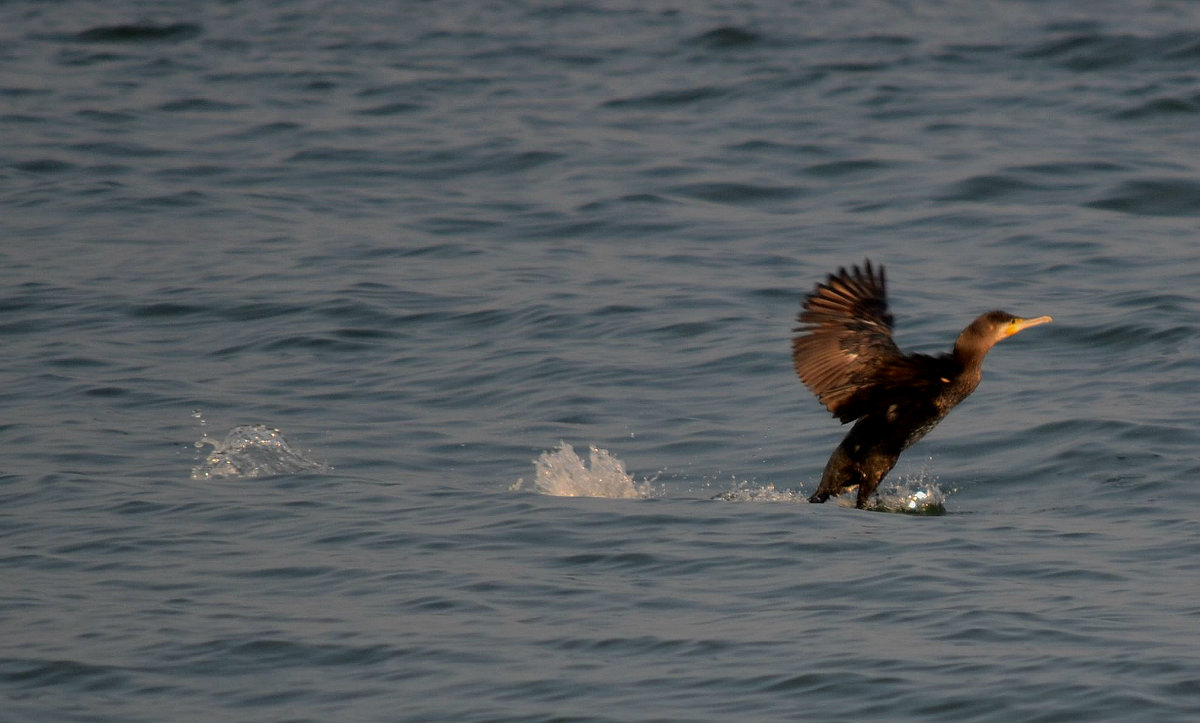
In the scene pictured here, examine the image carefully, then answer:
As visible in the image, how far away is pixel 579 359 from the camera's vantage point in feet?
39.3

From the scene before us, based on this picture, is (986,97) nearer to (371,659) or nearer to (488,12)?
(488,12)

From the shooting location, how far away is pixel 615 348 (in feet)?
40.0

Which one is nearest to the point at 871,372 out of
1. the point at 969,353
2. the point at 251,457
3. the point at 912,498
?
the point at 969,353

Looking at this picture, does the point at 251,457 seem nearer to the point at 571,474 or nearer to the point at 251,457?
the point at 251,457

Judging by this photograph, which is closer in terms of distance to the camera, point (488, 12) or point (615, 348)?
point (615, 348)

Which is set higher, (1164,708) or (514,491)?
(1164,708)

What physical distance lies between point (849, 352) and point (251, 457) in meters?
3.22

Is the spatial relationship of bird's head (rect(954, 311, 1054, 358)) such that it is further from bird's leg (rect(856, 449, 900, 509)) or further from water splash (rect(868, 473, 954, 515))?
water splash (rect(868, 473, 954, 515))

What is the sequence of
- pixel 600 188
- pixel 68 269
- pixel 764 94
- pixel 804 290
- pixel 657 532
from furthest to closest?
pixel 764 94 → pixel 600 188 → pixel 68 269 → pixel 804 290 → pixel 657 532

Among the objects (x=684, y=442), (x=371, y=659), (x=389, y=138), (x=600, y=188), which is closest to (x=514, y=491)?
(x=684, y=442)

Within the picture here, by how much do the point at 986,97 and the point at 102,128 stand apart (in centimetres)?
904

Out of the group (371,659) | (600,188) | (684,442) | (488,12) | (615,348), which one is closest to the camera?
(371,659)

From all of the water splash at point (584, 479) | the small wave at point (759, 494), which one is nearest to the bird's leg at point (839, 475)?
the small wave at point (759, 494)

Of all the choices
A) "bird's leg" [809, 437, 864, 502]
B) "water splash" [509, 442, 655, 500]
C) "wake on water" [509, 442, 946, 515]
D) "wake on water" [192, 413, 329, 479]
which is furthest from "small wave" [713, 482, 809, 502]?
"wake on water" [192, 413, 329, 479]
